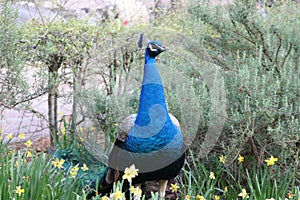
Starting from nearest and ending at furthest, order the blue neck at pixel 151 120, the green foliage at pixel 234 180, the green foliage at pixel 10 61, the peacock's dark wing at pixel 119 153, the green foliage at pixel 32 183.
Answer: the green foliage at pixel 32 183 → the blue neck at pixel 151 120 → the peacock's dark wing at pixel 119 153 → the green foliage at pixel 234 180 → the green foliage at pixel 10 61

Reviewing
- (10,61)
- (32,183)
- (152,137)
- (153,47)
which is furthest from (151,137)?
(10,61)

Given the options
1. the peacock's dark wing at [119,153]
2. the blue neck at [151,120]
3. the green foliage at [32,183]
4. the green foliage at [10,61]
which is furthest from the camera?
the green foliage at [10,61]

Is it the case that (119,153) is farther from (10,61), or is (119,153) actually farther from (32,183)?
(10,61)

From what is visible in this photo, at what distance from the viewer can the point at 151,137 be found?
2.59m

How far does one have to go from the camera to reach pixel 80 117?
13.6 feet

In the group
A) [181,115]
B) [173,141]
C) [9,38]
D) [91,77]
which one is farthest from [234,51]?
[9,38]

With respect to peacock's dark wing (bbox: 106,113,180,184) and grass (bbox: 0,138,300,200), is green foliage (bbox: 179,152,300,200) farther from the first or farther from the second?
peacock's dark wing (bbox: 106,113,180,184)

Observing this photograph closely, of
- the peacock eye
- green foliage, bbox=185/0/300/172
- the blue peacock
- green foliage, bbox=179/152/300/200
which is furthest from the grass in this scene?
the peacock eye

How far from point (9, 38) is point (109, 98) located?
94cm

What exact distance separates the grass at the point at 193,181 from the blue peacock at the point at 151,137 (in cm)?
25

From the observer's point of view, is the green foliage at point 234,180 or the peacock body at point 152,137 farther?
the green foliage at point 234,180

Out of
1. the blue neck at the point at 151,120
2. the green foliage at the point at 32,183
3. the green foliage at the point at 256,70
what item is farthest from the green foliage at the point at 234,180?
the green foliage at the point at 32,183

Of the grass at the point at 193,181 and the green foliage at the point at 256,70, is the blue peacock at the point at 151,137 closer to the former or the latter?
the grass at the point at 193,181

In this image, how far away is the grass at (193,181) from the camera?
7.89 feet
